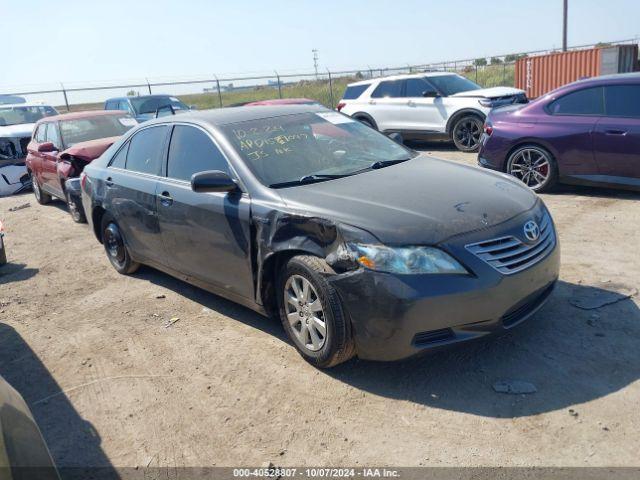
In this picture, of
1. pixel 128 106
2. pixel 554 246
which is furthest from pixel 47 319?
pixel 128 106

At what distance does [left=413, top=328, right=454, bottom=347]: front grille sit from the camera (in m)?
3.31

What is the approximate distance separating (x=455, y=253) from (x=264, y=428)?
147 centimetres

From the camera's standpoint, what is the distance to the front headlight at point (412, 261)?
3.26 meters

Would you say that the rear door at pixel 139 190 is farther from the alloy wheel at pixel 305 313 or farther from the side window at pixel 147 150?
the alloy wheel at pixel 305 313

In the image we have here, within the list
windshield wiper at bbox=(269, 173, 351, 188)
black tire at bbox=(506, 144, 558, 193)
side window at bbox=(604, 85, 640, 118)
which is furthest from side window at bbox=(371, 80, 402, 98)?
windshield wiper at bbox=(269, 173, 351, 188)

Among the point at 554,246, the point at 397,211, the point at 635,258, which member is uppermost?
the point at 397,211

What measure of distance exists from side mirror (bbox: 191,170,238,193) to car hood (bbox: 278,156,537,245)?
398mm

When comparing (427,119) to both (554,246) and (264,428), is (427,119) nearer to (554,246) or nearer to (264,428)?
(554,246)

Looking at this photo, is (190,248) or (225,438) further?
(190,248)

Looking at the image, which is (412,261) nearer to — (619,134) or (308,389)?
(308,389)

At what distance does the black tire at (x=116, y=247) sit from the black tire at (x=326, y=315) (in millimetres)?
2764

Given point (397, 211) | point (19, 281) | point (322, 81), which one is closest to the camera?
point (397, 211)

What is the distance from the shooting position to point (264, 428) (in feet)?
10.8

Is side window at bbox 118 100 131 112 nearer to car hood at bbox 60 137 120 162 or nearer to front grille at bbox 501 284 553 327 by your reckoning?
car hood at bbox 60 137 120 162
